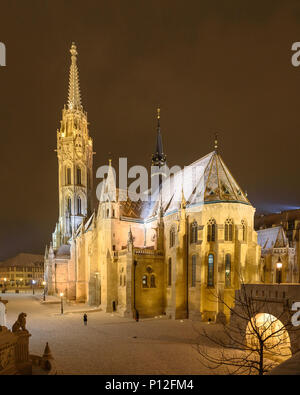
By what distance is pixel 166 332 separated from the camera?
2533cm

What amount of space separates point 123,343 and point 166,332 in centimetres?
533

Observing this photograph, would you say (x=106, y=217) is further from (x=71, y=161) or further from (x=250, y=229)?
(x=71, y=161)

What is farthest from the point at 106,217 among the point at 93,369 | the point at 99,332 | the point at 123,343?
the point at 93,369

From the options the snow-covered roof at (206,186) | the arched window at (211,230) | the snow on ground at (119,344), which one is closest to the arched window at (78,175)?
the snow-covered roof at (206,186)

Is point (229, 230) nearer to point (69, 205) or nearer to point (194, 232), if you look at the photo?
point (194, 232)

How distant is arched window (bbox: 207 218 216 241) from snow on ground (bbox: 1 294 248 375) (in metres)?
9.04

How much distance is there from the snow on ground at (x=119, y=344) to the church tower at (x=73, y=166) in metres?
32.2

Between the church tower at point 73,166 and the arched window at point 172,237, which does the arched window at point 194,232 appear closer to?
the arched window at point 172,237

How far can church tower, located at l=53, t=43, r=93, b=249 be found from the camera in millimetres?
64125

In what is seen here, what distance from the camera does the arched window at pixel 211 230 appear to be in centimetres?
3231

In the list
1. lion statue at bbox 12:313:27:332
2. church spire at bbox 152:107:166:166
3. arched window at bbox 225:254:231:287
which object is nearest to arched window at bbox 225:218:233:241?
arched window at bbox 225:254:231:287

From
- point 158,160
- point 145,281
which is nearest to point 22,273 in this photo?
point 158,160

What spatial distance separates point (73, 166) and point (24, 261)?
85287 mm

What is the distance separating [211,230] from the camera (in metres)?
32.6
